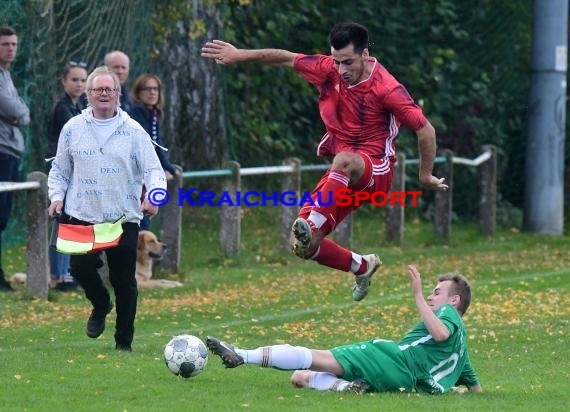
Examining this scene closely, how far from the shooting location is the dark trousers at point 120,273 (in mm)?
10695

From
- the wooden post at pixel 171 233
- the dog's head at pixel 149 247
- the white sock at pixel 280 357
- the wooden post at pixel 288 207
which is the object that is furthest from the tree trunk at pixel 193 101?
the white sock at pixel 280 357

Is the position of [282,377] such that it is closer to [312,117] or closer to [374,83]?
[374,83]

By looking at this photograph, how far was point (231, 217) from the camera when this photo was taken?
17359 mm

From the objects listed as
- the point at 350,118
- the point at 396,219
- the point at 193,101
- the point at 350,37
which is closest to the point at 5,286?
the point at 350,118

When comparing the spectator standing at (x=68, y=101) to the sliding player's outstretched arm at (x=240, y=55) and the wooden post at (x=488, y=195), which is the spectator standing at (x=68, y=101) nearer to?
the sliding player's outstretched arm at (x=240, y=55)

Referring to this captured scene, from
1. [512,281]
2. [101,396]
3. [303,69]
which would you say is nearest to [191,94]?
[512,281]

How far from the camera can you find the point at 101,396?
902cm

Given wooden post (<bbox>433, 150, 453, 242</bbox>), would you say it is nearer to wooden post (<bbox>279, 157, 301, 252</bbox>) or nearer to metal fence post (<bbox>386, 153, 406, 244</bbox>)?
metal fence post (<bbox>386, 153, 406, 244</bbox>)

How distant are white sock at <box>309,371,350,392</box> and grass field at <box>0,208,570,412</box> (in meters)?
0.10

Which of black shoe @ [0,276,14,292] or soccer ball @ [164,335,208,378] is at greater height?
soccer ball @ [164,335,208,378]

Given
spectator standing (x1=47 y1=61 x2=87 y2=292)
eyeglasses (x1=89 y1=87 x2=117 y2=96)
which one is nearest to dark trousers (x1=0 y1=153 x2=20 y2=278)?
spectator standing (x1=47 y1=61 x2=87 y2=292)

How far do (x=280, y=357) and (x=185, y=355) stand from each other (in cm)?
63

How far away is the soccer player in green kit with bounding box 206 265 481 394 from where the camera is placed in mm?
9281

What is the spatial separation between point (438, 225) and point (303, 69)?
1026cm
